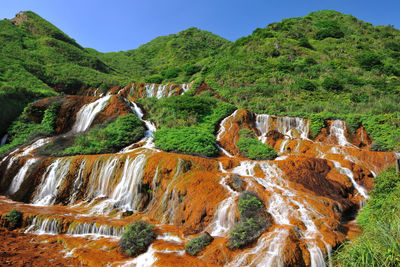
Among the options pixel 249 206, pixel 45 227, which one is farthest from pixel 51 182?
pixel 249 206

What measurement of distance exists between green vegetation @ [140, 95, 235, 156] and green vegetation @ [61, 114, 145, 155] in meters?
2.07

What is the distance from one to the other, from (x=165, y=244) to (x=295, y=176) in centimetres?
769

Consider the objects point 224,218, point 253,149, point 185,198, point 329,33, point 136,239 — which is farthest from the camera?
point 329,33

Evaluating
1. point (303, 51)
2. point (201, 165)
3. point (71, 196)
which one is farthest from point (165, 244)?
point (303, 51)

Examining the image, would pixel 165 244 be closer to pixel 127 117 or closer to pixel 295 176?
pixel 295 176

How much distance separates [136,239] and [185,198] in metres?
2.68

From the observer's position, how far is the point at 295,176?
11.3 metres

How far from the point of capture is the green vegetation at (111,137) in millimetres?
14406

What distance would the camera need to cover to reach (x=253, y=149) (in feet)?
51.0

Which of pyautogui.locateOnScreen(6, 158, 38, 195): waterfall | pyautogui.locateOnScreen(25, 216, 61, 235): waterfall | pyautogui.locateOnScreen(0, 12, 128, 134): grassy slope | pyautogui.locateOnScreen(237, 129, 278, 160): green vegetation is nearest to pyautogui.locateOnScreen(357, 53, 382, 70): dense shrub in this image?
pyautogui.locateOnScreen(237, 129, 278, 160): green vegetation

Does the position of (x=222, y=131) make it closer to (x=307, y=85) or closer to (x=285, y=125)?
(x=285, y=125)

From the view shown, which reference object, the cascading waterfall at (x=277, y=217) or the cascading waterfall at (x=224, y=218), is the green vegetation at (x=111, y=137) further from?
the cascading waterfall at (x=224, y=218)

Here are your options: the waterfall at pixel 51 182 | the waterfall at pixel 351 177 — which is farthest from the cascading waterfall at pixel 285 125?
the waterfall at pixel 51 182

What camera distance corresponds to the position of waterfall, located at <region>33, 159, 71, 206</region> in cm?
1148
